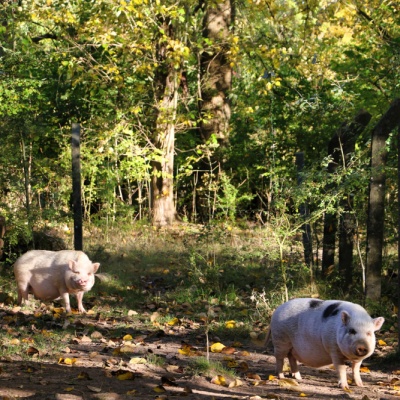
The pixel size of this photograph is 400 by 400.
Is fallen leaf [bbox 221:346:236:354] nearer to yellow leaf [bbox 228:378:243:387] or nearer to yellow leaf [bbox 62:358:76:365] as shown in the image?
yellow leaf [bbox 228:378:243:387]

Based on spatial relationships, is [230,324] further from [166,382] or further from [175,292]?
[166,382]

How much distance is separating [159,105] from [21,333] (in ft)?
33.6

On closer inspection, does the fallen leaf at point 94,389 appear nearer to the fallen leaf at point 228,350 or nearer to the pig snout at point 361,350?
the pig snout at point 361,350

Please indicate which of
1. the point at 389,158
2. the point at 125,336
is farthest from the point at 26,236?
the point at 389,158

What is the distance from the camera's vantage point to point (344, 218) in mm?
10883

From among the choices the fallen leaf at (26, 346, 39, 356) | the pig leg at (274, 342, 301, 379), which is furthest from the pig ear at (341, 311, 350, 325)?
the fallen leaf at (26, 346, 39, 356)

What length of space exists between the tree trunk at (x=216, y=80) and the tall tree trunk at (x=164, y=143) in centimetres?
130

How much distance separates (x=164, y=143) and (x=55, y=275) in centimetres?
817

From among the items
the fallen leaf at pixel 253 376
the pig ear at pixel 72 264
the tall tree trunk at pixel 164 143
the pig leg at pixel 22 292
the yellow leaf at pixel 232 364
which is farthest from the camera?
the tall tree trunk at pixel 164 143

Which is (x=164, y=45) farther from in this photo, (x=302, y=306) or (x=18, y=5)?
(x=302, y=306)

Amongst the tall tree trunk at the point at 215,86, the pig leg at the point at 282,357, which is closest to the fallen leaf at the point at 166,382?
the pig leg at the point at 282,357

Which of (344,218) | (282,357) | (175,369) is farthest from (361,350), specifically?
(344,218)

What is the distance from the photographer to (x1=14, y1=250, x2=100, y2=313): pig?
1039cm

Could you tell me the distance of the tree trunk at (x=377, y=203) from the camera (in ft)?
31.1
